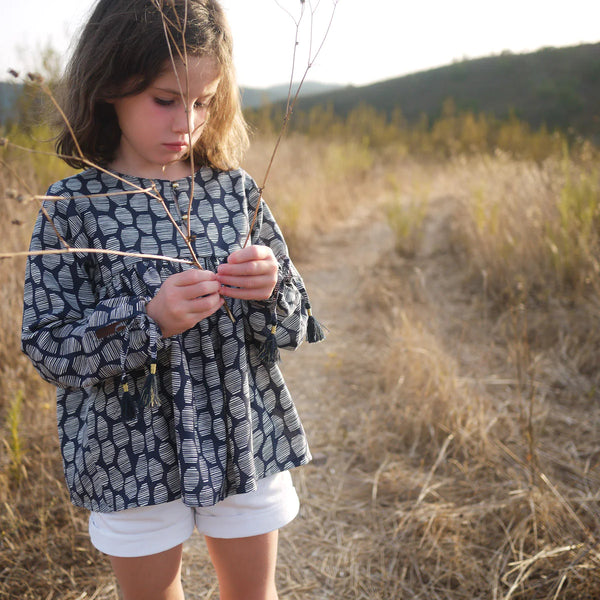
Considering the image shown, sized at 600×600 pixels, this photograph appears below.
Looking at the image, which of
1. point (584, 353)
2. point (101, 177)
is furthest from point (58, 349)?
point (584, 353)

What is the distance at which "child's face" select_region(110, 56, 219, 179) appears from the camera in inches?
38.8

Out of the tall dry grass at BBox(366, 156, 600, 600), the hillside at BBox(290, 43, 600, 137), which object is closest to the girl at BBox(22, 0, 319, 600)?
the tall dry grass at BBox(366, 156, 600, 600)

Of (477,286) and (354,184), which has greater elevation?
(354,184)

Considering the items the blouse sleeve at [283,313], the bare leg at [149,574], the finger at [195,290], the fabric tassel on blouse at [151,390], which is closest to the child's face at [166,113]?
the blouse sleeve at [283,313]

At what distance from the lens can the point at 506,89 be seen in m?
26.5

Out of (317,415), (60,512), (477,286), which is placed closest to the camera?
(60,512)

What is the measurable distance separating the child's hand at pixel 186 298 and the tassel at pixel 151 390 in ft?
0.30

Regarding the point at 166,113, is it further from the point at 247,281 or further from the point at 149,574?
the point at 149,574

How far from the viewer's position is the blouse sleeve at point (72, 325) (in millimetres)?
907

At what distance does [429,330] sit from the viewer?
3.35 m

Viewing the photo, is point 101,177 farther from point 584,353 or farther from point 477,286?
point 477,286

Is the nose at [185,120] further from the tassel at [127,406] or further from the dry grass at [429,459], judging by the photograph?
the dry grass at [429,459]

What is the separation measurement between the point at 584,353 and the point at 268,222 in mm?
2404

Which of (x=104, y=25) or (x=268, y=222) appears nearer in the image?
(x=104, y=25)
